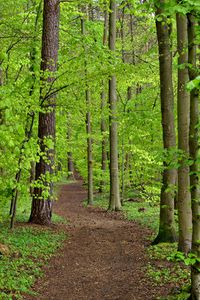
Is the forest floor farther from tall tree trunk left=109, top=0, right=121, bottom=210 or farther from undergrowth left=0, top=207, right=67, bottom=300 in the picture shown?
tall tree trunk left=109, top=0, right=121, bottom=210

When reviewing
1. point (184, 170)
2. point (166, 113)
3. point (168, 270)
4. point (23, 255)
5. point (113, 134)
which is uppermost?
point (113, 134)

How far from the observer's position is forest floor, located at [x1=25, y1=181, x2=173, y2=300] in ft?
21.2

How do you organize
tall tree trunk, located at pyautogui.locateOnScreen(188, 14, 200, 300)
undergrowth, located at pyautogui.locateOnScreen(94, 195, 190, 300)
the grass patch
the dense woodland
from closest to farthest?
tall tree trunk, located at pyautogui.locateOnScreen(188, 14, 200, 300)
the dense woodland
undergrowth, located at pyautogui.locateOnScreen(94, 195, 190, 300)
the grass patch

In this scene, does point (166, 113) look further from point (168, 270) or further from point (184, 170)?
point (168, 270)

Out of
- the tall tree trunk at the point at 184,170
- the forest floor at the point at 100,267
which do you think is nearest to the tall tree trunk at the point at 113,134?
the forest floor at the point at 100,267

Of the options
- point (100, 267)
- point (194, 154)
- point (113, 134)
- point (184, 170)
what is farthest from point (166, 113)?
point (113, 134)

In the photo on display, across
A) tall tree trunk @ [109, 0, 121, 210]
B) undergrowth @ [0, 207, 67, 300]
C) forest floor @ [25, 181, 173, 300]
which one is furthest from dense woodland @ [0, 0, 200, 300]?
forest floor @ [25, 181, 173, 300]

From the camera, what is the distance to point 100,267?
8289 millimetres

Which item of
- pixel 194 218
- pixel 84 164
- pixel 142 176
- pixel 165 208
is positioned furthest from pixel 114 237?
pixel 84 164

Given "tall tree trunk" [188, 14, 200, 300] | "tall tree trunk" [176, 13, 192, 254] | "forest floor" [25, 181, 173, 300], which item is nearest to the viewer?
"tall tree trunk" [188, 14, 200, 300]

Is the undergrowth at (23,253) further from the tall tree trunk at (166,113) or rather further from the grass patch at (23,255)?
the tall tree trunk at (166,113)

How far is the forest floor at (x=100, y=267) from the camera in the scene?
646 centimetres

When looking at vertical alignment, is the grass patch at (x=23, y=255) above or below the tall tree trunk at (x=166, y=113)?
below

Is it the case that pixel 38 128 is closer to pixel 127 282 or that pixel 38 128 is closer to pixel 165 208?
pixel 165 208
